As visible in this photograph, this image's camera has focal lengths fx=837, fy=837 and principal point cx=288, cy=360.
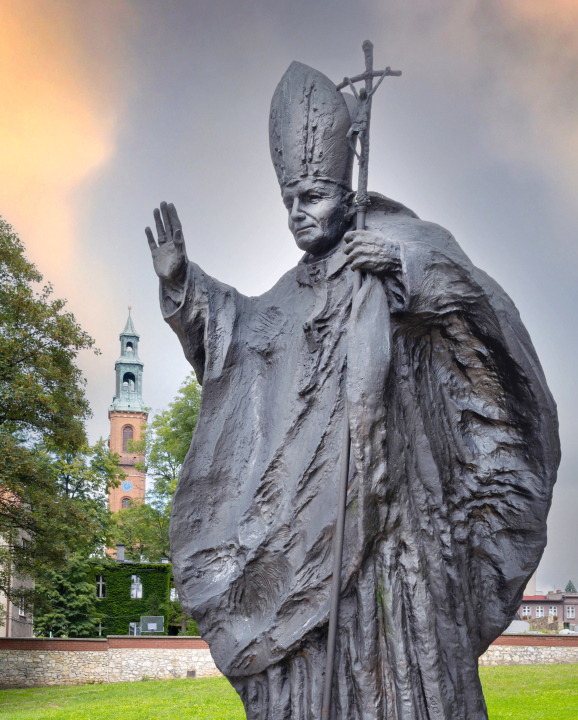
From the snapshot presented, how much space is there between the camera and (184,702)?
44.9 ft

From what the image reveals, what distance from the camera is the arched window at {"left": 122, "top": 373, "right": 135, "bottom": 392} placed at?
290 feet

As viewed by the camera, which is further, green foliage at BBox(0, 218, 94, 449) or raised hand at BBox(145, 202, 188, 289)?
green foliage at BBox(0, 218, 94, 449)

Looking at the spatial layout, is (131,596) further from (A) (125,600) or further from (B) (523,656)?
(B) (523,656)

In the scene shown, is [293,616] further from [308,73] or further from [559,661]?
[559,661]

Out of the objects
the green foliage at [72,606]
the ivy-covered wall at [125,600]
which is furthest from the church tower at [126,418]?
the green foliage at [72,606]

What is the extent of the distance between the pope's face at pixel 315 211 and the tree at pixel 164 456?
20.5 metres

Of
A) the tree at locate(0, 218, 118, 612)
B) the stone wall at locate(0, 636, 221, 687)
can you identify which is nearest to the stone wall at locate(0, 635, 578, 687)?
the stone wall at locate(0, 636, 221, 687)

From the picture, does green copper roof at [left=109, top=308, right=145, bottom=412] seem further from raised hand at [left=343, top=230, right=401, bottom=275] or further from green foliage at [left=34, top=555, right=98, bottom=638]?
raised hand at [left=343, top=230, right=401, bottom=275]

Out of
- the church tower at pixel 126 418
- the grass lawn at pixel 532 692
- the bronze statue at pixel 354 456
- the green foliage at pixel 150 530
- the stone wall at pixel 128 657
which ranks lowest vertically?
the grass lawn at pixel 532 692

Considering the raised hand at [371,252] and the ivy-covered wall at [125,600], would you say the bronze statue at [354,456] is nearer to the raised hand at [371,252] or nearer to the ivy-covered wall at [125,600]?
the raised hand at [371,252]

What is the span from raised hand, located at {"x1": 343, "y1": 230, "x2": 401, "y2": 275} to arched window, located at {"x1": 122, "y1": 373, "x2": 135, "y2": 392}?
8569 centimetres

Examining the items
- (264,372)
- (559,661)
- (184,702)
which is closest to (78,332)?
(184,702)

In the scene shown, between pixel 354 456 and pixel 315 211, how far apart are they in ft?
4.31

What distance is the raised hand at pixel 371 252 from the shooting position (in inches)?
147
